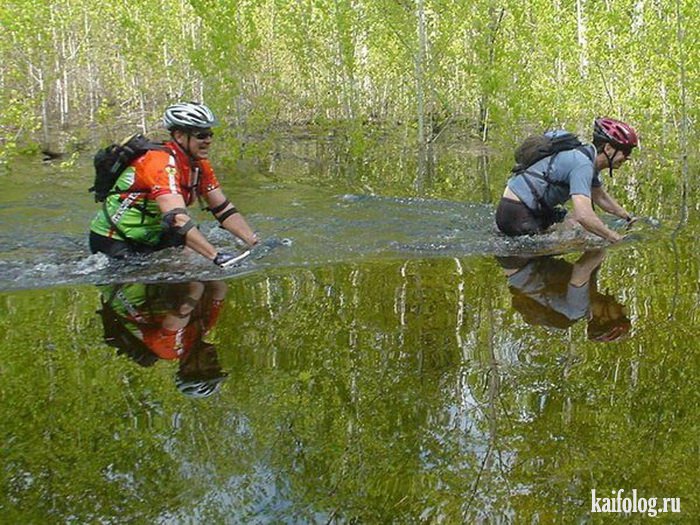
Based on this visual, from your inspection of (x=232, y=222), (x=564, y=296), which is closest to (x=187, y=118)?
(x=232, y=222)

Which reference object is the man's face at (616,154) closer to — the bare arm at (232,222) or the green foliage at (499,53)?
the bare arm at (232,222)

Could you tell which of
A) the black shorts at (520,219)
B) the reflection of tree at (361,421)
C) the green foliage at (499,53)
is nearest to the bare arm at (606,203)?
the black shorts at (520,219)

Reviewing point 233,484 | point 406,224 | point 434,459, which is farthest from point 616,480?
point 406,224

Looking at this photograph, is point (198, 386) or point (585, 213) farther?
point (585, 213)

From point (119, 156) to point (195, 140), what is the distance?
2.25 feet

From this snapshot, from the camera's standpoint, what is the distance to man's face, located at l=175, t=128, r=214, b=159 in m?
6.24

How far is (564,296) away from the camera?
5098mm

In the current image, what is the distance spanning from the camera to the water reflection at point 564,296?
4379 millimetres

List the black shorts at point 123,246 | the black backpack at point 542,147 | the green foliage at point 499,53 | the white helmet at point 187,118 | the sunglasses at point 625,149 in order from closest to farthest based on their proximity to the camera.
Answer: the white helmet at point 187,118, the black shorts at point 123,246, the sunglasses at point 625,149, the black backpack at point 542,147, the green foliage at point 499,53

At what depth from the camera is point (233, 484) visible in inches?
102

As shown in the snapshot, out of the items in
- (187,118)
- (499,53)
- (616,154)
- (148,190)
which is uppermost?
(499,53)

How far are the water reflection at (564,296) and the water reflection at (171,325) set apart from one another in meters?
2.07

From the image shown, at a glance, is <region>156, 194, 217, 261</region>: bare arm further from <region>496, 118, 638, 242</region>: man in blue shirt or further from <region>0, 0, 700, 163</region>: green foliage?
<region>0, 0, 700, 163</region>: green foliage

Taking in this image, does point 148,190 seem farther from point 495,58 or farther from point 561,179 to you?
point 495,58
